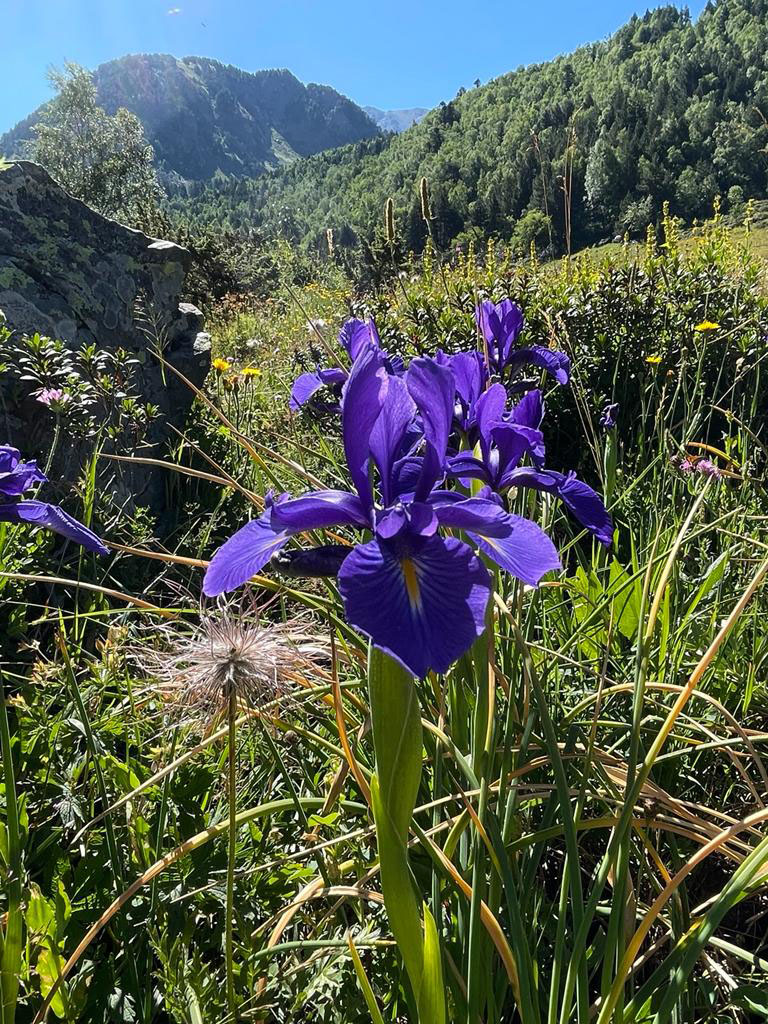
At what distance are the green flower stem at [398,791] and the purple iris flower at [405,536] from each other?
0.21 ft

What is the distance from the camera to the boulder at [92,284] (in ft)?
11.6

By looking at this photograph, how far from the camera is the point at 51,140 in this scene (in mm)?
29469

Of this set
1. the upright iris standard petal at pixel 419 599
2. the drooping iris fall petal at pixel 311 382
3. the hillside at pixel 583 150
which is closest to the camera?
the upright iris standard petal at pixel 419 599

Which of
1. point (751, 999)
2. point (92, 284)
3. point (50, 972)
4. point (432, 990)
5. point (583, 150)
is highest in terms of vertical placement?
point (583, 150)

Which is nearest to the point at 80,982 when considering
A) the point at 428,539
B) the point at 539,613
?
the point at 428,539

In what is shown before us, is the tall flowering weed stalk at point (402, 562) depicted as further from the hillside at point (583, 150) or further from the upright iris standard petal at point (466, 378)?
the hillside at point (583, 150)

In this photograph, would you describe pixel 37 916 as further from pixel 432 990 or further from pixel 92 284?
pixel 92 284

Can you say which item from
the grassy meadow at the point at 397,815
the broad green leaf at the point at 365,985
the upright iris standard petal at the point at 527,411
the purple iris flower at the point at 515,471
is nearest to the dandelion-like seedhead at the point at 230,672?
the grassy meadow at the point at 397,815

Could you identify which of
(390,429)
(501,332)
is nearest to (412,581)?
(390,429)

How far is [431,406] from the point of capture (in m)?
0.84

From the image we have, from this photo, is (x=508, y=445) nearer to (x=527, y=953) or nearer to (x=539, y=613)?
(x=527, y=953)

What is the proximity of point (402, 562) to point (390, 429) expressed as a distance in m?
0.21

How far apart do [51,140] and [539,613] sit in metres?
35.6

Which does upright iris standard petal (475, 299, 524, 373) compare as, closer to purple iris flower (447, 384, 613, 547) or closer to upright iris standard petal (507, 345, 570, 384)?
upright iris standard petal (507, 345, 570, 384)
